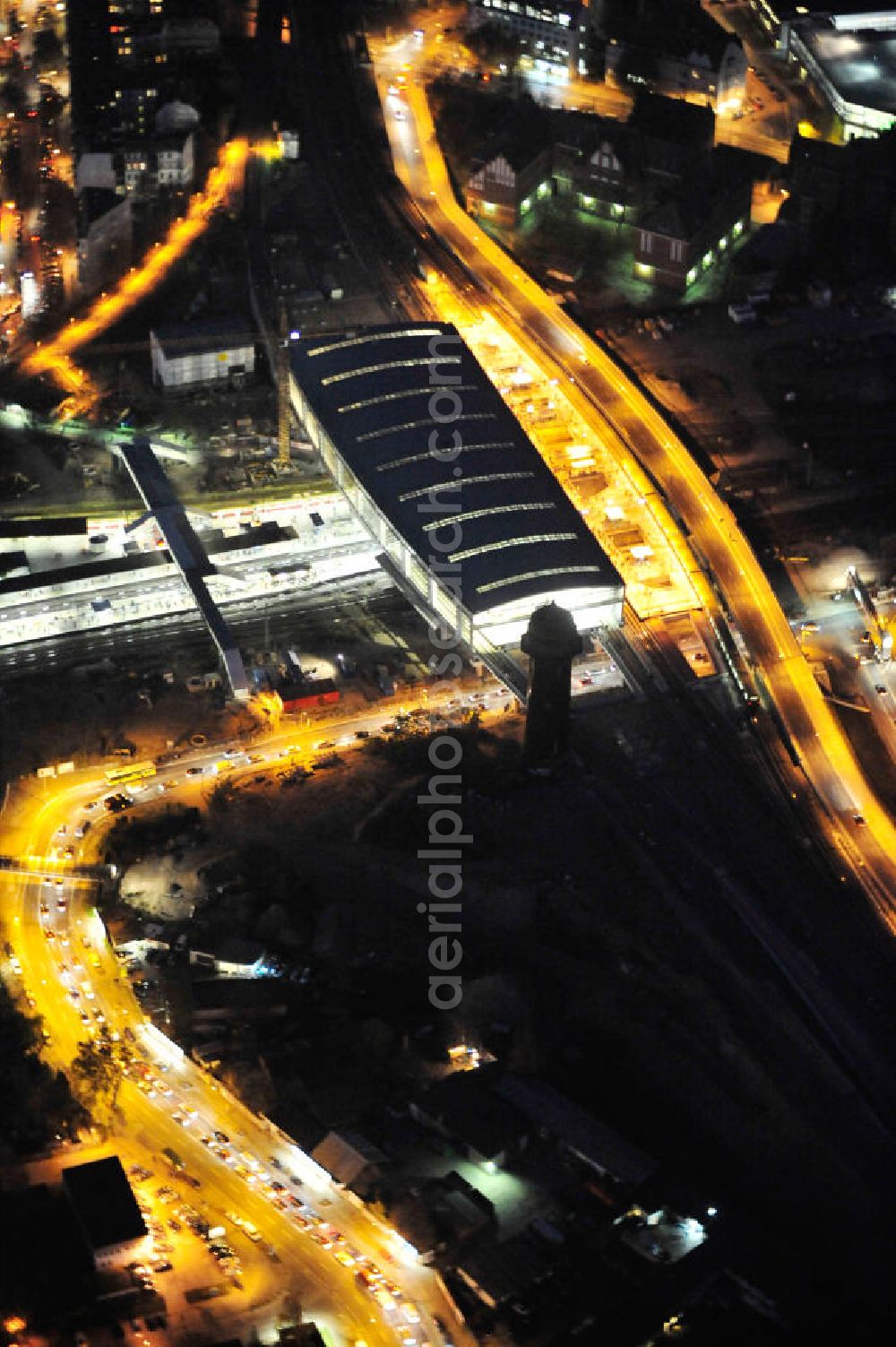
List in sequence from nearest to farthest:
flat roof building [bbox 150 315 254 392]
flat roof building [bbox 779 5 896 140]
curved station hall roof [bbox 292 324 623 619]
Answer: curved station hall roof [bbox 292 324 623 619] < flat roof building [bbox 150 315 254 392] < flat roof building [bbox 779 5 896 140]

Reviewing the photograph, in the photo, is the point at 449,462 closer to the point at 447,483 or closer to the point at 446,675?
the point at 447,483

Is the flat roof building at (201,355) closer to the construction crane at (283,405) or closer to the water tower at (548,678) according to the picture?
the construction crane at (283,405)

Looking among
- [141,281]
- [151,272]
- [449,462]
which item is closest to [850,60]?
[151,272]

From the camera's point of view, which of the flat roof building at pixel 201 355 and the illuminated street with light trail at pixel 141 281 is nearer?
the flat roof building at pixel 201 355

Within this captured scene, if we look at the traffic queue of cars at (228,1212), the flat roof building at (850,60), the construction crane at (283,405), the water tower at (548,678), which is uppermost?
the flat roof building at (850,60)

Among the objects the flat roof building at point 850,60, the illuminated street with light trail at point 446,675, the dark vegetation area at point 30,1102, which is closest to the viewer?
the illuminated street with light trail at point 446,675

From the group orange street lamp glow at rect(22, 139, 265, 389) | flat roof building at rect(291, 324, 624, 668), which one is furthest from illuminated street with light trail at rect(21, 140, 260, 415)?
flat roof building at rect(291, 324, 624, 668)

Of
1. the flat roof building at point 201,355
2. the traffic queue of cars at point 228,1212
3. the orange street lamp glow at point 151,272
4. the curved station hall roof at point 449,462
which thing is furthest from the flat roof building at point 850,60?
the traffic queue of cars at point 228,1212

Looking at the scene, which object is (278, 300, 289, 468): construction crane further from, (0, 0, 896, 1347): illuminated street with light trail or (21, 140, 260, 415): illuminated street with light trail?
(21, 140, 260, 415): illuminated street with light trail
